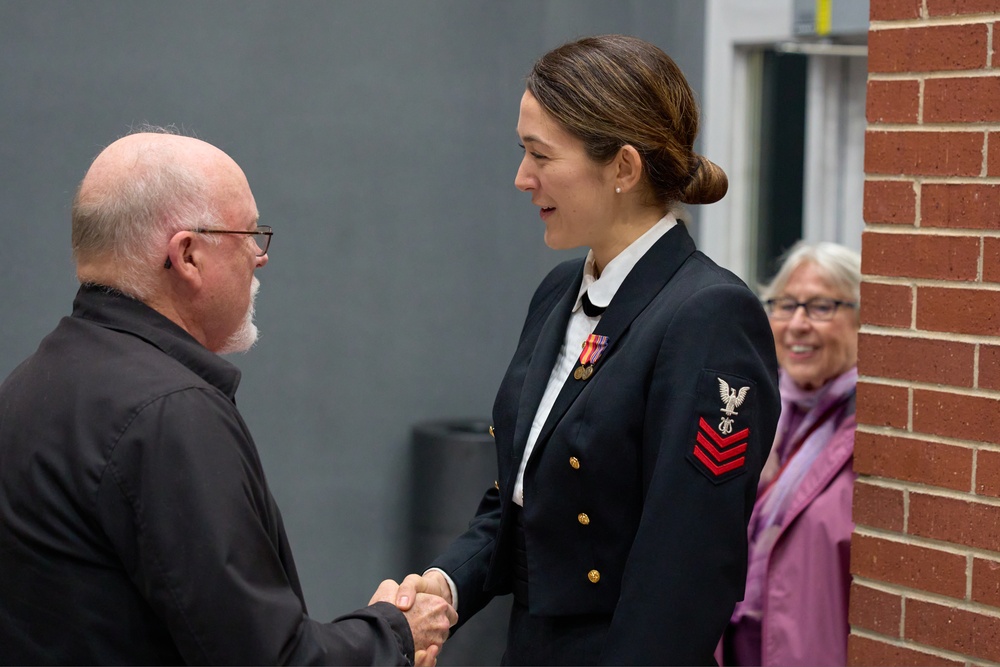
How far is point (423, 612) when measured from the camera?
7.24 feet

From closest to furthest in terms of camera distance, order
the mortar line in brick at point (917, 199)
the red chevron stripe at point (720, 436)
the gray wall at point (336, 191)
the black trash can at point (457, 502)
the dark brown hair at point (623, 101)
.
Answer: the red chevron stripe at point (720, 436)
the dark brown hair at point (623, 101)
the mortar line in brick at point (917, 199)
the gray wall at point (336, 191)
the black trash can at point (457, 502)

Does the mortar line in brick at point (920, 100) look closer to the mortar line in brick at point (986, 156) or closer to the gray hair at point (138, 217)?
the mortar line in brick at point (986, 156)

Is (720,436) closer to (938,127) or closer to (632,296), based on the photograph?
(632,296)

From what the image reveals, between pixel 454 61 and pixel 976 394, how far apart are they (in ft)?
9.90

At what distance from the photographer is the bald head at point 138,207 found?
181 centimetres

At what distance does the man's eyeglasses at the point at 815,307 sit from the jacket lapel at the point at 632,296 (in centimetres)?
154

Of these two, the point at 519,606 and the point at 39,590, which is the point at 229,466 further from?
the point at 519,606

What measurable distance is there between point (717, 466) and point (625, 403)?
0.62ft

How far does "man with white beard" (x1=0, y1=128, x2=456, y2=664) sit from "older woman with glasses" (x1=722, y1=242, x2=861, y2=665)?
149 cm

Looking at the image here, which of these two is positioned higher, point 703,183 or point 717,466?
point 703,183

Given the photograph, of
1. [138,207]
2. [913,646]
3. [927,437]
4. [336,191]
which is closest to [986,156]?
[927,437]

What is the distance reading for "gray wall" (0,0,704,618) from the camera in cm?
378

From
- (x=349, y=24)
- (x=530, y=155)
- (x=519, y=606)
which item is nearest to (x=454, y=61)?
(x=349, y=24)

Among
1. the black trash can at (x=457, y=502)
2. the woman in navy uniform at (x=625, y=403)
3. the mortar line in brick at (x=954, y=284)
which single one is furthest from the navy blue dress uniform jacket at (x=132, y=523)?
the black trash can at (x=457, y=502)
